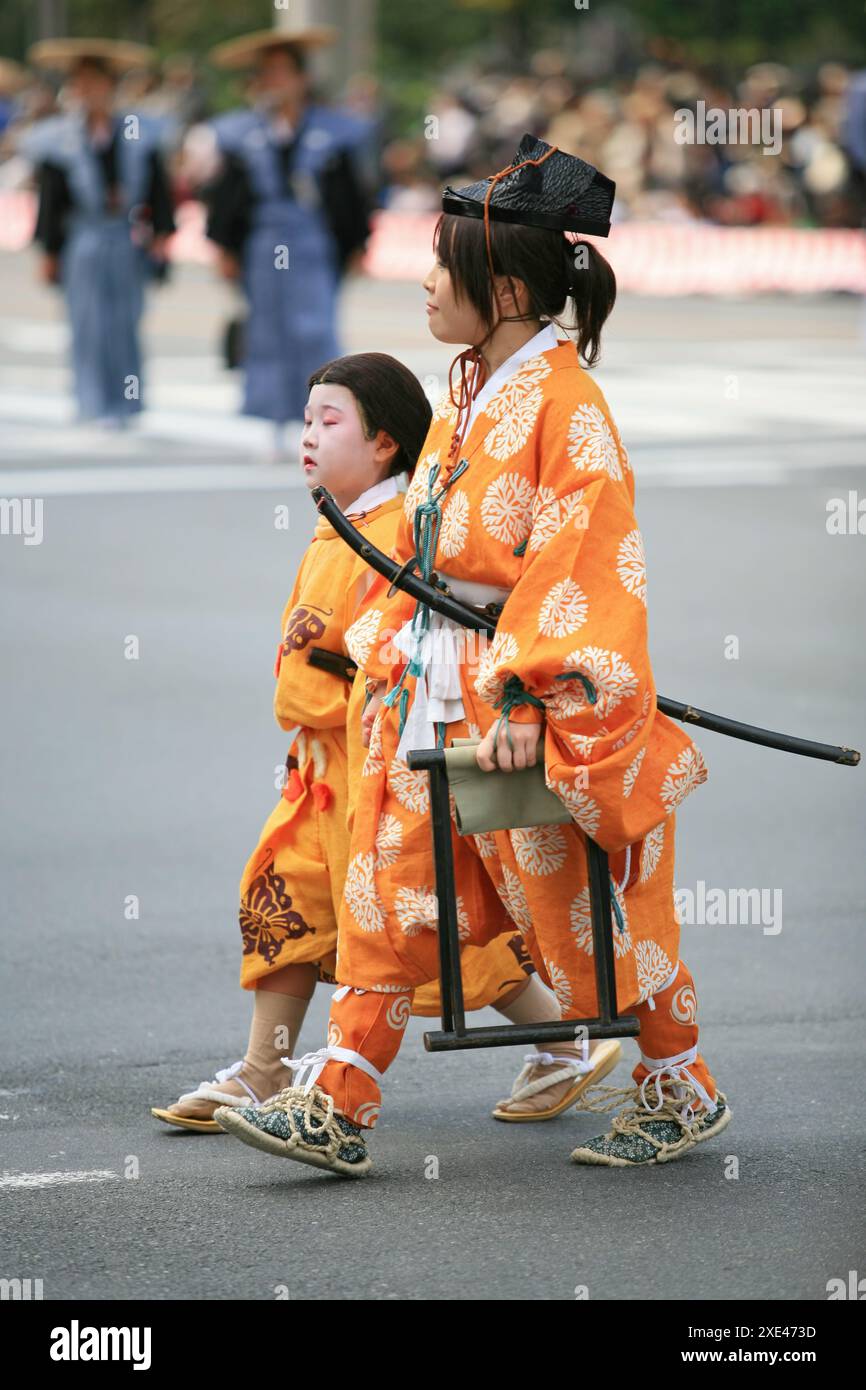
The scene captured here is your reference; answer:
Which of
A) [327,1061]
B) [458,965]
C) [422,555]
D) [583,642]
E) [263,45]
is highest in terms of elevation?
[263,45]

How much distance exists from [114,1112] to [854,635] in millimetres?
5604

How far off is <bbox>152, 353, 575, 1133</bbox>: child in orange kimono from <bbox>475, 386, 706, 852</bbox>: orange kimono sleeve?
54cm

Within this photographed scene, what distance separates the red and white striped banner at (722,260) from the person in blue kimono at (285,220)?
386 inches

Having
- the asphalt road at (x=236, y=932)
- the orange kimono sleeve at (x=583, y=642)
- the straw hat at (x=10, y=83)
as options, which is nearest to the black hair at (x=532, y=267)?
the orange kimono sleeve at (x=583, y=642)

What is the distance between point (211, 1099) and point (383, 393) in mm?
1308

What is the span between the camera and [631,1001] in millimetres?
3949

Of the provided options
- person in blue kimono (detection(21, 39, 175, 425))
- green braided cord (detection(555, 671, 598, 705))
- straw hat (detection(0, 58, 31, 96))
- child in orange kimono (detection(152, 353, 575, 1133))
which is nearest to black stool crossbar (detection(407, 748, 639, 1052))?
green braided cord (detection(555, 671, 598, 705))

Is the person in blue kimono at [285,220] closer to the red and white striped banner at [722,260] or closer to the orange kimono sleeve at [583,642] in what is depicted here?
the red and white striped banner at [722,260]

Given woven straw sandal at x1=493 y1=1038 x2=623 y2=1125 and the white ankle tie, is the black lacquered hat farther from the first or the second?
woven straw sandal at x1=493 y1=1038 x2=623 y2=1125

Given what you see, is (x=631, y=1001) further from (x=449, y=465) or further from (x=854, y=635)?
(x=854, y=635)

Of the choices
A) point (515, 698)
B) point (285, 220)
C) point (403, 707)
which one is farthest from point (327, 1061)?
point (285, 220)

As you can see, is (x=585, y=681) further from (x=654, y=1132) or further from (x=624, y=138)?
(x=624, y=138)

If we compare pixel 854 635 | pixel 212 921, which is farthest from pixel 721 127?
pixel 212 921

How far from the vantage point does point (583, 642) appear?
12.4 ft
